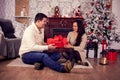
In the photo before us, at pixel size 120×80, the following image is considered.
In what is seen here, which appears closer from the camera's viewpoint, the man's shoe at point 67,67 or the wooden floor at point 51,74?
the wooden floor at point 51,74

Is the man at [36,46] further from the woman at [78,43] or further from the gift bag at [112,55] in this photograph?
the gift bag at [112,55]

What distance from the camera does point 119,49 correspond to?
821 centimetres

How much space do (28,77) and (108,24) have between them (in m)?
3.29

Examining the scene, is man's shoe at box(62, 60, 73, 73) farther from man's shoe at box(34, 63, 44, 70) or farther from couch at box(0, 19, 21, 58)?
couch at box(0, 19, 21, 58)

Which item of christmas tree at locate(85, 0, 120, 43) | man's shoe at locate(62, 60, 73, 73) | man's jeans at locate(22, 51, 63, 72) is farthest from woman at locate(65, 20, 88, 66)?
christmas tree at locate(85, 0, 120, 43)

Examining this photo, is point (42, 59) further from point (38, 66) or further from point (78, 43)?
point (78, 43)

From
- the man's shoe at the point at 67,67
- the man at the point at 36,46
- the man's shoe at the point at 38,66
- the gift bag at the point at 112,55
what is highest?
the man at the point at 36,46

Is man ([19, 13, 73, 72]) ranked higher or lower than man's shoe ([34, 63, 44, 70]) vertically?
higher

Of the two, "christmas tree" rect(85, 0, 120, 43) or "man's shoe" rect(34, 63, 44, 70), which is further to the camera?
"christmas tree" rect(85, 0, 120, 43)

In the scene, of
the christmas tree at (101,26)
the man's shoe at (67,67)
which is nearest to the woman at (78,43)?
the man's shoe at (67,67)

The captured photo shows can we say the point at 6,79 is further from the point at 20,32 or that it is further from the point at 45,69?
the point at 20,32

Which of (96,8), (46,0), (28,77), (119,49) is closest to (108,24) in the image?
(96,8)

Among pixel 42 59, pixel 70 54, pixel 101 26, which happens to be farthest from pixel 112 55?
pixel 42 59

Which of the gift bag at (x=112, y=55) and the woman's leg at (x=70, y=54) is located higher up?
the woman's leg at (x=70, y=54)
